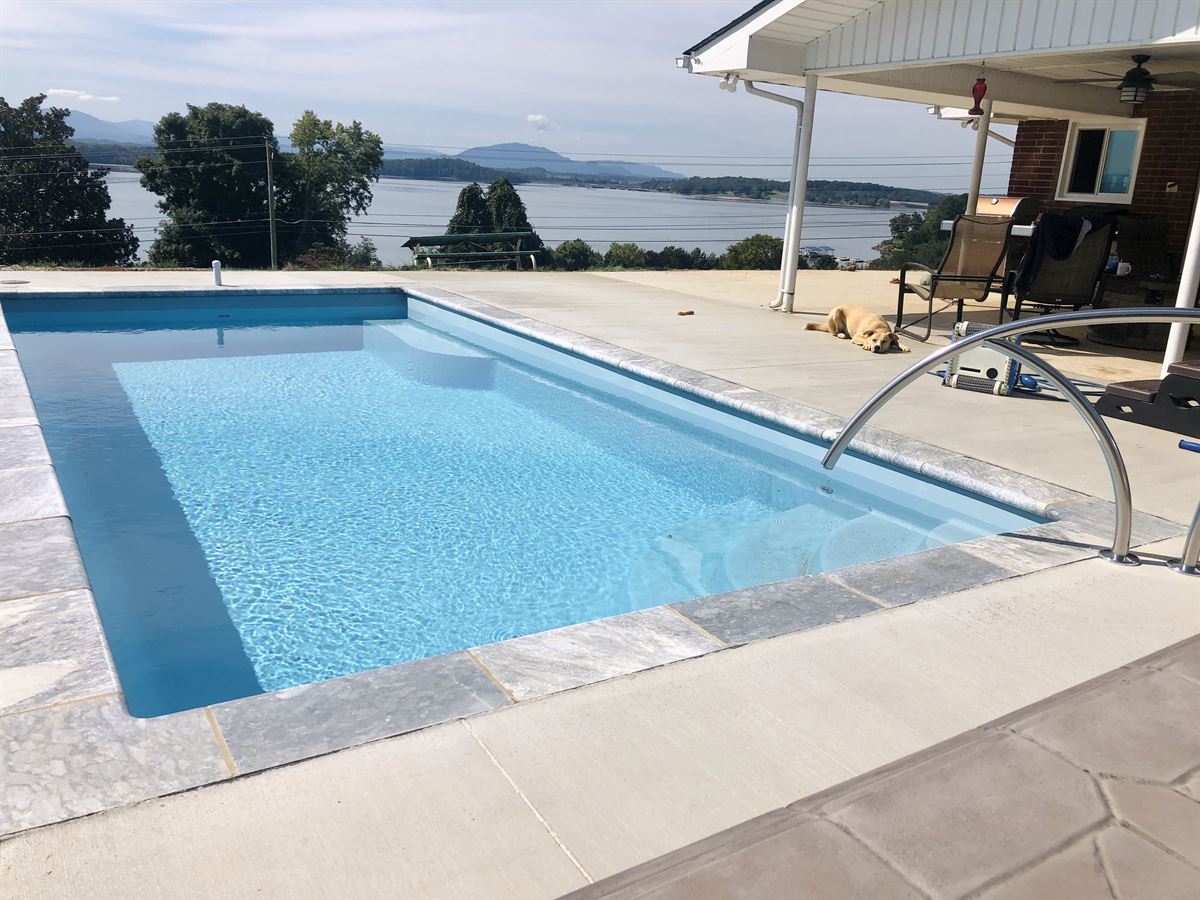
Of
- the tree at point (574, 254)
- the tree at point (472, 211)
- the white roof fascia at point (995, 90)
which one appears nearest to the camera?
the white roof fascia at point (995, 90)

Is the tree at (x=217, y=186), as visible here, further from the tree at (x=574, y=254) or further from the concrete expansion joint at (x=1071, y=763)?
the concrete expansion joint at (x=1071, y=763)

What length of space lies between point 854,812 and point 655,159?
23.6m

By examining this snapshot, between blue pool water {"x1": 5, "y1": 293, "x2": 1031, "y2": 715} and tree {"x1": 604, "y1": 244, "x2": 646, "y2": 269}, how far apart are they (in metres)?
11.5

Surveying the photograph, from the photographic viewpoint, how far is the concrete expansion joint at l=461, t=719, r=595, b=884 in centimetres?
177

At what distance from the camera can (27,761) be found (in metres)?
2.00

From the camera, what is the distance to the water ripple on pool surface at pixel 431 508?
3.86m

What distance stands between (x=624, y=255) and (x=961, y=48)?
41.4 ft

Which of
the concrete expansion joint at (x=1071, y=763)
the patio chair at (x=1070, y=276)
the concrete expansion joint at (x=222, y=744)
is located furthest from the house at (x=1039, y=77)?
the concrete expansion joint at (x=222, y=744)

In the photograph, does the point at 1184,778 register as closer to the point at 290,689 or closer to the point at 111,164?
the point at 290,689

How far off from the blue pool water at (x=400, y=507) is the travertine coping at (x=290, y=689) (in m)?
0.56

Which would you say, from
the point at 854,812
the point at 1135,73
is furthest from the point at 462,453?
the point at 1135,73

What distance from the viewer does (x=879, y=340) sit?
778cm

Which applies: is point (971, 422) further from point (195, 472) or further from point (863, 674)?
point (195, 472)

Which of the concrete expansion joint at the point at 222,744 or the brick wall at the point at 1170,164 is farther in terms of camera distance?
the brick wall at the point at 1170,164
